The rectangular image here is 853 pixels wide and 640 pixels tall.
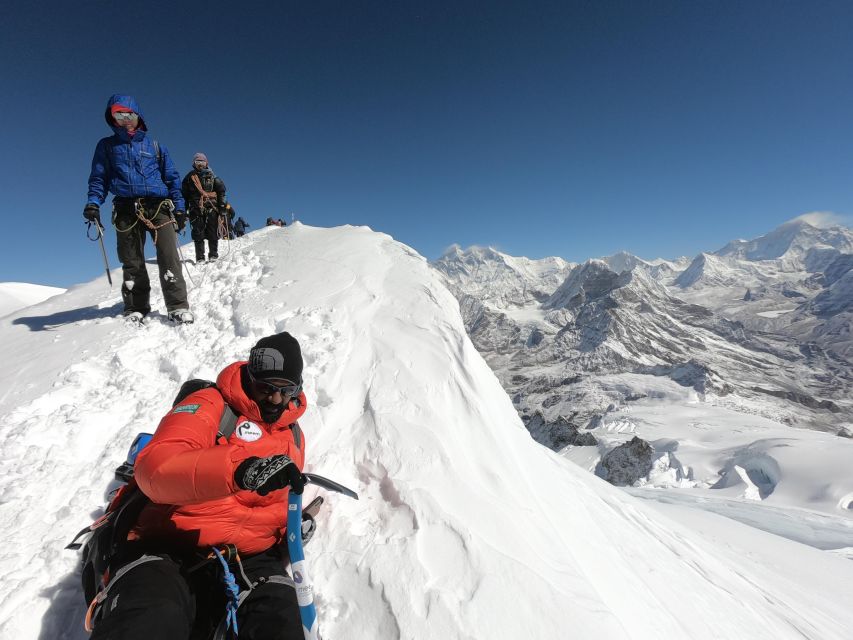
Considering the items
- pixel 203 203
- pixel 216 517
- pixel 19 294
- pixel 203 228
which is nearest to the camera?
pixel 216 517

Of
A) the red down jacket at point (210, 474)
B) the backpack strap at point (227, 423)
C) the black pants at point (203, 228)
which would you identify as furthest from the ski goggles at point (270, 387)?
the black pants at point (203, 228)

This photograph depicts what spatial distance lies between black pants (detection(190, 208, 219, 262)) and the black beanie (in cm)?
845

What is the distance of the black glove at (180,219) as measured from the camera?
21.1 ft

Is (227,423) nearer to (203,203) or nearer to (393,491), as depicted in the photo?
(393,491)

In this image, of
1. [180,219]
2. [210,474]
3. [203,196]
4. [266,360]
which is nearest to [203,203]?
[203,196]

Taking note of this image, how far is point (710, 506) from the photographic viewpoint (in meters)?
12.5

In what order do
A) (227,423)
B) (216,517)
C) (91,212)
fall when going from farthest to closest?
1. (91,212)
2. (227,423)
3. (216,517)

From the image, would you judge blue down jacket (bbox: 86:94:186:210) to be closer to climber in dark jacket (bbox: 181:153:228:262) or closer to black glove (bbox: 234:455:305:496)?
climber in dark jacket (bbox: 181:153:228:262)

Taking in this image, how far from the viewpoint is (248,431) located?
116 inches

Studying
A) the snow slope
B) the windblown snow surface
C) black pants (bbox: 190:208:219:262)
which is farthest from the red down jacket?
the snow slope

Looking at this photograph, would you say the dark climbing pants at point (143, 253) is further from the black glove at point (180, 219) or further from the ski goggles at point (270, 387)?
the ski goggles at point (270, 387)

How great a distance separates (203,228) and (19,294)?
4092 centimetres

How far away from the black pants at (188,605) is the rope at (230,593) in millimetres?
58

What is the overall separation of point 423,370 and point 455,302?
9.30ft
